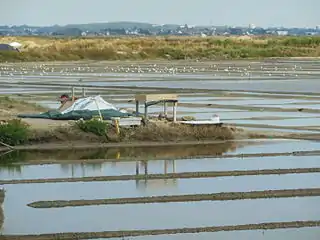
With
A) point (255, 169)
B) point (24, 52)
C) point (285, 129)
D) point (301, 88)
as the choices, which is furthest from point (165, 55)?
point (255, 169)

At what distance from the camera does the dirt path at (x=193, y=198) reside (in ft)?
41.2

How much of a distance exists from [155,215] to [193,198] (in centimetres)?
123

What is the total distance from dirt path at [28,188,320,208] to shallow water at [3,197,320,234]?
21 centimetres

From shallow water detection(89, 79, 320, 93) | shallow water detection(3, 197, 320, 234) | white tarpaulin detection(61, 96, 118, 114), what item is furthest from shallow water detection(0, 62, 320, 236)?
shallow water detection(89, 79, 320, 93)

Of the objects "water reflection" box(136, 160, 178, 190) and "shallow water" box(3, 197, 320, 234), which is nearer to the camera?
"shallow water" box(3, 197, 320, 234)

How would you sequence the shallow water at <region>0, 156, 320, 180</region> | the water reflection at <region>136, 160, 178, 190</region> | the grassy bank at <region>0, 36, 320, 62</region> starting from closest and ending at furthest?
the water reflection at <region>136, 160, 178, 190</region> < the shallow water at <region>0, 156, 320, 180</region> < the grassy bank at <region>0, 36, 320, 62</region>

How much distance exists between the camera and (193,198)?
42.5ft

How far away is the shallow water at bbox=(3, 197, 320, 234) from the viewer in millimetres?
11281

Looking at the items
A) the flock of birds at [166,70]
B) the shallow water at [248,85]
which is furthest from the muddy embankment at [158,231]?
the flock of birds at [166,70]

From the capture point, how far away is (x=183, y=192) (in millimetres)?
13461

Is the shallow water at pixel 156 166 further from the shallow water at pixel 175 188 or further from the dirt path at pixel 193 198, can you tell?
the dirt path at pixel 193 198

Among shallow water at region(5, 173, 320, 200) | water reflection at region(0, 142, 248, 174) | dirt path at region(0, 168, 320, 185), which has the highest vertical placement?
shallow water at region(5, 173, 320, 200)

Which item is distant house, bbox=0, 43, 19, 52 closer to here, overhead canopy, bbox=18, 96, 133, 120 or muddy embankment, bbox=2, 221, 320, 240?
overhead canopy, bbox=18, 96, 133, 120

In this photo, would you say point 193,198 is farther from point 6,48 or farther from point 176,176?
point 6,48
